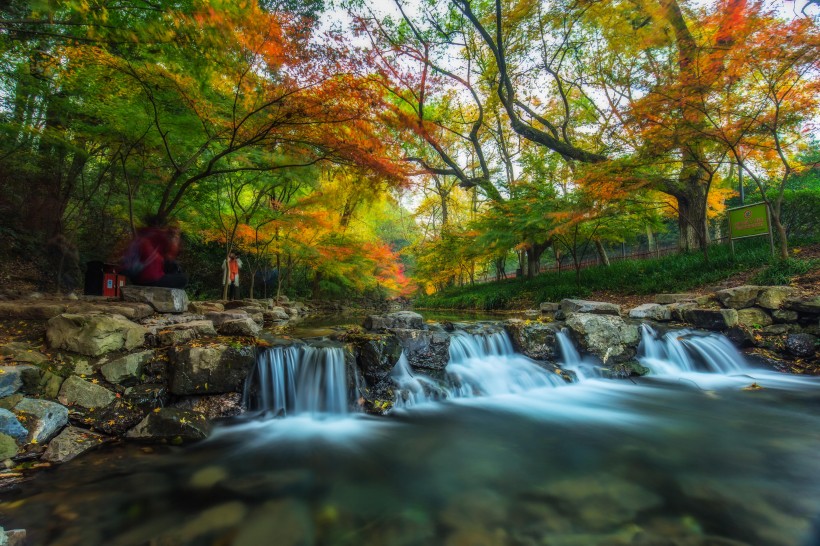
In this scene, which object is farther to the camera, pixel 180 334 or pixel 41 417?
pixel 180 334

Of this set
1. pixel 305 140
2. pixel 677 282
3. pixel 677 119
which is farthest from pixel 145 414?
pixel 677 282

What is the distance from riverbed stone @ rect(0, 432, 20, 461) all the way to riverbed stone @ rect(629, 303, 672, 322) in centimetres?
975

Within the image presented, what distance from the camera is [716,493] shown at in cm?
256

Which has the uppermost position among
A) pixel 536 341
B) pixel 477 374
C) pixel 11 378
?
pixel 11 378

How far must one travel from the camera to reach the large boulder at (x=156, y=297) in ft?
18.7

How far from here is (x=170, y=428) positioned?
3.40 meters

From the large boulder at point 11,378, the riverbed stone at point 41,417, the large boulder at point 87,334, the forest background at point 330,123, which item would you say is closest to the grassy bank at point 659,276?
the forest background at point 330,123

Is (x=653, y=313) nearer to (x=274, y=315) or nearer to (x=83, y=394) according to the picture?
(x=83, y=394)

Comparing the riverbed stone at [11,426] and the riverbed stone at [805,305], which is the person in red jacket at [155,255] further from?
the riverbed stone at [805,305]

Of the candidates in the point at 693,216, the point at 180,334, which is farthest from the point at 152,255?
the point at 693,216

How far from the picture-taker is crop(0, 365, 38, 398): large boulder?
115 inches

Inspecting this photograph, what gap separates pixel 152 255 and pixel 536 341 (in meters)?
7.40

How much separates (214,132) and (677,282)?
12.1 m

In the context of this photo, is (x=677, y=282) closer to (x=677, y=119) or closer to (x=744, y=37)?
(x=677, y=119)
